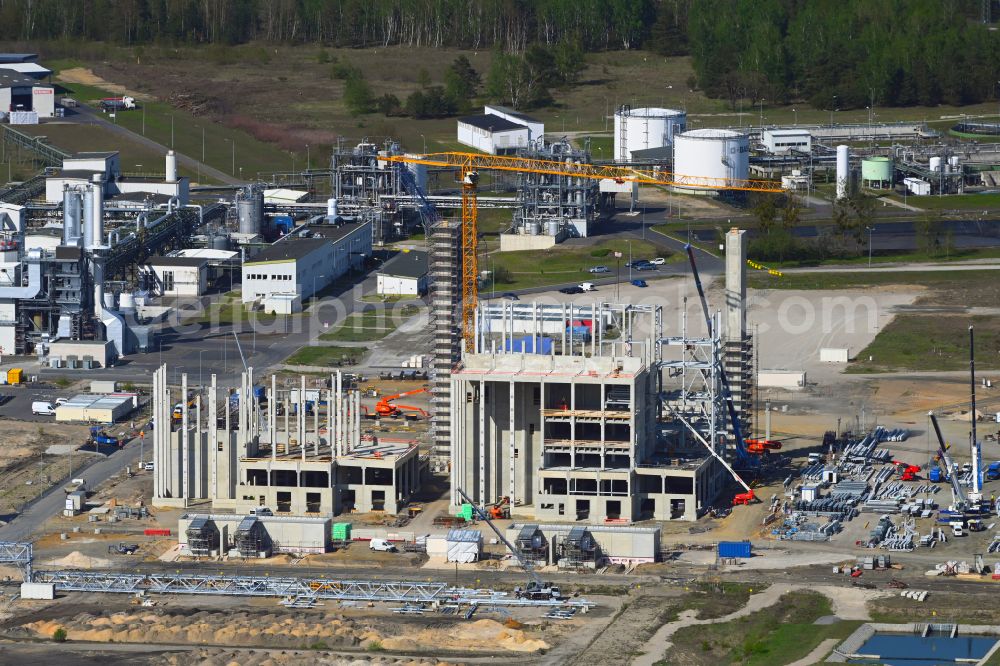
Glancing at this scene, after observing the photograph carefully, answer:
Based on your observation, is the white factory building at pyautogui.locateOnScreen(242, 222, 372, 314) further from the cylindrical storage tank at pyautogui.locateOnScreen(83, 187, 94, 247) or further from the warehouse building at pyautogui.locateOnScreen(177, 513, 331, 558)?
the warehouse building at pyautogui.locateOnScreen(177, 513, 331, 558)

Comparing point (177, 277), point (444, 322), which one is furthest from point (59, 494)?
point (177, 277)

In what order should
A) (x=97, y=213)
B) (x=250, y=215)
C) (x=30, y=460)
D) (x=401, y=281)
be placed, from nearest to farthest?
(x=30, y=460), (x=97, y=213), (x=401, y=281), (x=250, y=215)

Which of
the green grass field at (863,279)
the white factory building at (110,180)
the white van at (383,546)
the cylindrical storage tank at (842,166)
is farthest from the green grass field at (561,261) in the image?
the white van at (383,546)

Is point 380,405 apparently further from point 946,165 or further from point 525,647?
point 946,165

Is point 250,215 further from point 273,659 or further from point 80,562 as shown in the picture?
point 273,659

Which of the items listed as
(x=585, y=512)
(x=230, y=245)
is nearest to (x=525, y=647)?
(x=585, y=512)

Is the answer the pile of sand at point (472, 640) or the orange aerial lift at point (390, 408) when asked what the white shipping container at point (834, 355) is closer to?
the orange aerial lift at point (390, 408)
